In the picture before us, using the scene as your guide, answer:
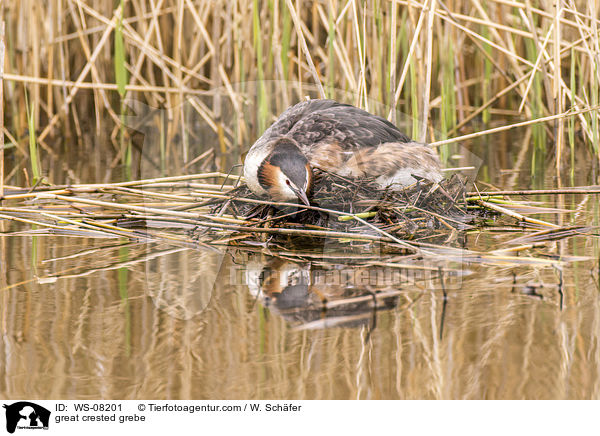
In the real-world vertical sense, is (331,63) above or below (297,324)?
above

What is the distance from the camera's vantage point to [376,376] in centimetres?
202

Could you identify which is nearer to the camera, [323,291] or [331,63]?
[323,291]

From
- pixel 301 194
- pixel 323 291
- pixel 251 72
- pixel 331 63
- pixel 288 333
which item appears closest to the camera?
pixel 288 333

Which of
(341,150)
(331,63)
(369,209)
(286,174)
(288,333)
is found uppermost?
(331,63)

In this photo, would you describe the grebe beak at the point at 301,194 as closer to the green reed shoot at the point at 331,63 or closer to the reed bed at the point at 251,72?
the reed bed at the point at 251,72

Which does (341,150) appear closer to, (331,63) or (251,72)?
(331,63)

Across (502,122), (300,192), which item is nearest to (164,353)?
(300,192)

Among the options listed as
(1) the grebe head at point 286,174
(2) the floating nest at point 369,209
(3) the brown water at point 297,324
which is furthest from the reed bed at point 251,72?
(3) the brown water at point 297,324

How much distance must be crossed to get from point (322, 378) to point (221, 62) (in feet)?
14.1

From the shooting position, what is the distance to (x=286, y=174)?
3.26 m

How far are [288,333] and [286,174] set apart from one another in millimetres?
1101

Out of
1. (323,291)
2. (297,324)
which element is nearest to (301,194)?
(323,291)
